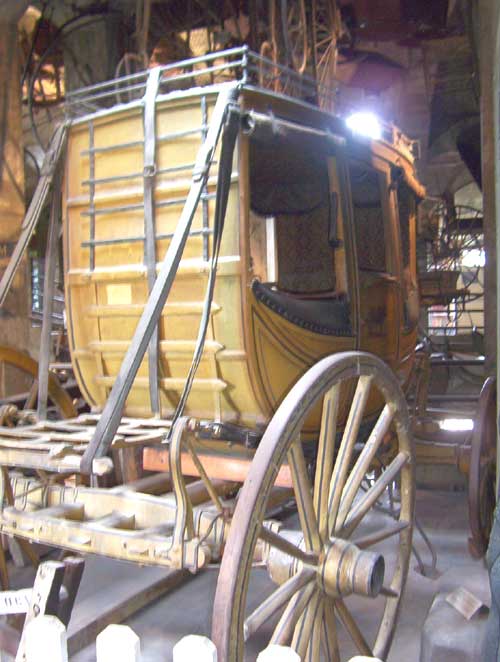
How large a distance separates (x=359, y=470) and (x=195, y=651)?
1.19m

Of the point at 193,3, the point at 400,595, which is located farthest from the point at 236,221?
the point at 193,3

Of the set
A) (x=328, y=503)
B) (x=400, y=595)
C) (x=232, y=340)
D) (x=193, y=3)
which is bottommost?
(x=400, y=595)

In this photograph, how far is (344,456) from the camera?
2.29 metres

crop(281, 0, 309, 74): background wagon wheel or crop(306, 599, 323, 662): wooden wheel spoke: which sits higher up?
crop(281, 0, 309, 74): background wagon wheel

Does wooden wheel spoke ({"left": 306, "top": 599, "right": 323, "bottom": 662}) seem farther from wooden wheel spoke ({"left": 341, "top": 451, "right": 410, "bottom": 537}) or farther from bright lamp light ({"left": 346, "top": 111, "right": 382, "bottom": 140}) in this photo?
bright lamp light ({"left": 346, "top": 111, "right": 382, "bottom": 140})

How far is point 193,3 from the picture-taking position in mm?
6523

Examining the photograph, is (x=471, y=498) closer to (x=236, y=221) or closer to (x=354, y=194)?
(x=236, y=221)

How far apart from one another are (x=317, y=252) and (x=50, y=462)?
2.83m

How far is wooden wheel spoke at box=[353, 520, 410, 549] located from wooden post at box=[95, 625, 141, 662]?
106 cm

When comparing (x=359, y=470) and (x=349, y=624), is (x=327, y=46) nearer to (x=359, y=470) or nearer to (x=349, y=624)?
(x=359, y=470)

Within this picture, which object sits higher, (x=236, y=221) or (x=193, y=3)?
(x=193, y=3)

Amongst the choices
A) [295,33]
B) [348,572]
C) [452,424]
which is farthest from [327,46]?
[348,572]

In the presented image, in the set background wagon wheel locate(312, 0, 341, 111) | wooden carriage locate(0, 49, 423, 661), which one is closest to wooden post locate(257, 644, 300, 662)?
wooden carriage locate(0, 49, 423, 661)

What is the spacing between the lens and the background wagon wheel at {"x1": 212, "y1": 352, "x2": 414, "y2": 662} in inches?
67.3
